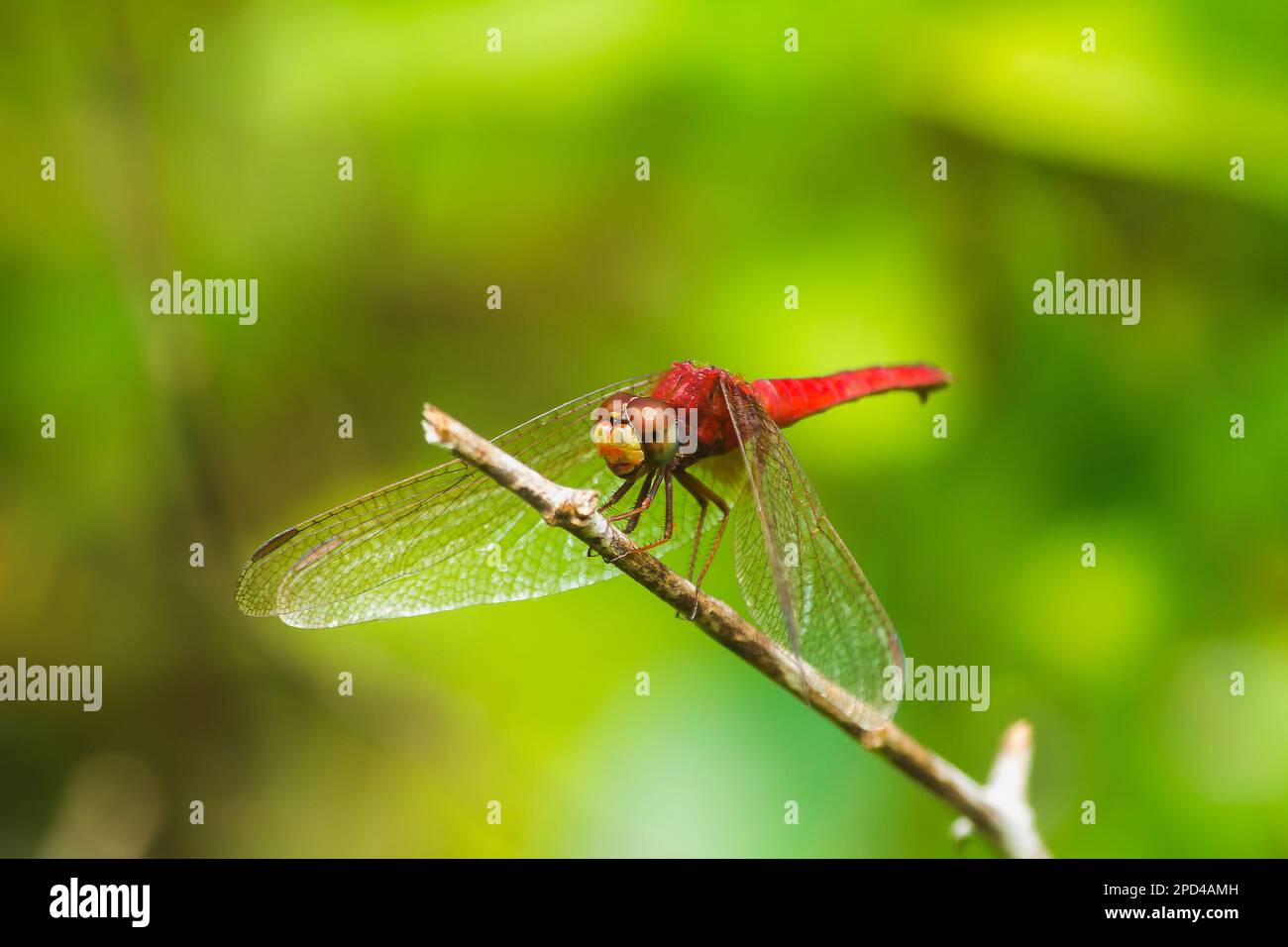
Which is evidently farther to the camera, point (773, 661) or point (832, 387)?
point (832, 387)

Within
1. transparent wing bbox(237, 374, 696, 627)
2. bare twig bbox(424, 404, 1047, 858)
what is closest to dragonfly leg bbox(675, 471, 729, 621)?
transparent wing bbox(237, 374, 696, 627)

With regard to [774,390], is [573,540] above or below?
below

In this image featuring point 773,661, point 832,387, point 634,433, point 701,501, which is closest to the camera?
point 773,661

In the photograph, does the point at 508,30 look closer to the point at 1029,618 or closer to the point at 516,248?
the point at 516,248

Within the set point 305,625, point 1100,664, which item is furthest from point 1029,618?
point 305,625

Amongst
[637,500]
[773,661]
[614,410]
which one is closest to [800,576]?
[773,661]

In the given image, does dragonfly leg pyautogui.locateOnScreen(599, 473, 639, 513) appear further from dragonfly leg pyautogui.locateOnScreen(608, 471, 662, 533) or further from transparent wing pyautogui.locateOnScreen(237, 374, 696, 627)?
transparent wing pyautogui.locateOnScreen(237, 374, 696, 627)

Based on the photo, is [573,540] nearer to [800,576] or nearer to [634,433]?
[634,433]

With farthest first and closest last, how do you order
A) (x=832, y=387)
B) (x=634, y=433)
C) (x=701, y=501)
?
1. (x=832, y=387)
2. (x=701, y=501)
3. (x=634, y=433)
